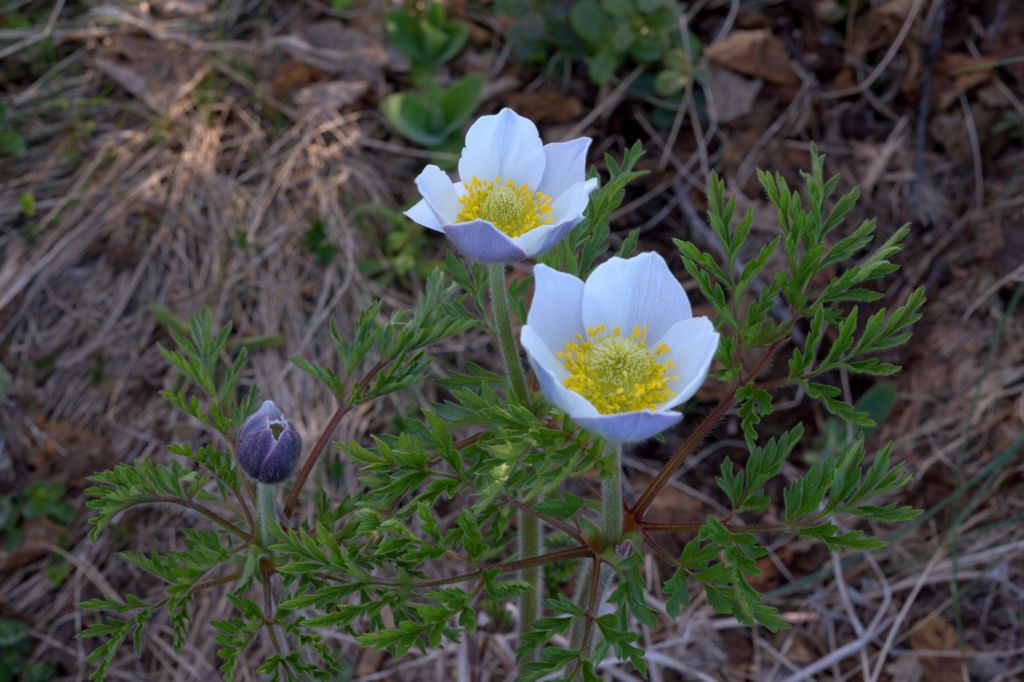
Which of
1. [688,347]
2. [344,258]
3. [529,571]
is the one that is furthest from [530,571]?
[344,258]

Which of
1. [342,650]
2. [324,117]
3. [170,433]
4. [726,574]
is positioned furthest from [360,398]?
[324,117]

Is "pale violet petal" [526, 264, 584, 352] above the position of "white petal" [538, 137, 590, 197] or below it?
below

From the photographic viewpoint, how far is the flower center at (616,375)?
1.74m

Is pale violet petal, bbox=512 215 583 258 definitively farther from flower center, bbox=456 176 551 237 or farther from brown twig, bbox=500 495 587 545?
brown twig, bbox=500 495 587 545

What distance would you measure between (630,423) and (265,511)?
82 centimetres

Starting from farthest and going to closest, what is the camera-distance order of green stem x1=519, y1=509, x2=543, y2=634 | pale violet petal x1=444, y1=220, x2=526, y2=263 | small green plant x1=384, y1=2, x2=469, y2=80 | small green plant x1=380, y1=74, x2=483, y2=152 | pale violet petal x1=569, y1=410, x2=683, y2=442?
small green plant x1=384, y1=2, x2=469, y2=80, small green plant x1=380, y1=74, x2=483, y2=152, green stem x1=519, y1=509, x2=543, y2=634, pale violet petal x1=444, y1=220, x2=526, y2=263, pale violet petal x1=569, y1=410, x2=683, y2=442

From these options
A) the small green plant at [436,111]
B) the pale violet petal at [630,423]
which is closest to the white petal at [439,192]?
the pale violet petal at [630,423]

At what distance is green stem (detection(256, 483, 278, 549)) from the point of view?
196cm

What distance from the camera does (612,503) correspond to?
1.81 meters

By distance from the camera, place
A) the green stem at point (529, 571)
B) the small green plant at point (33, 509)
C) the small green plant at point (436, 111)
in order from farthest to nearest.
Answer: the small green plant at point (436, 111)
the small green plant at point (33, 509)
the green stem at point (529, 571)

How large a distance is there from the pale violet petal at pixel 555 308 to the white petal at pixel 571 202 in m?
0.11

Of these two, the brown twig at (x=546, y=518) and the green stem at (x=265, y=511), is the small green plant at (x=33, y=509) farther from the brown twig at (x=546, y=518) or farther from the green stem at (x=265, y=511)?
the brown twig at (x=546, y=518)

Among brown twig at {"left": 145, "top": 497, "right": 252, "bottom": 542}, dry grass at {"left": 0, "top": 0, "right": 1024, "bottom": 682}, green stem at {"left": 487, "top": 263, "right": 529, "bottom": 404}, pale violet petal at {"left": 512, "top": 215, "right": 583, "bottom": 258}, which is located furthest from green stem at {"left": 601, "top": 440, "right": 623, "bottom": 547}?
dry grass at {"left": 0, "top": 0, "right": 1024, "bottom": 682}

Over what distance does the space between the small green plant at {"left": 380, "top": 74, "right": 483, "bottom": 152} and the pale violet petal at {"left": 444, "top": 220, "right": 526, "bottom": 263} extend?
205 cm
